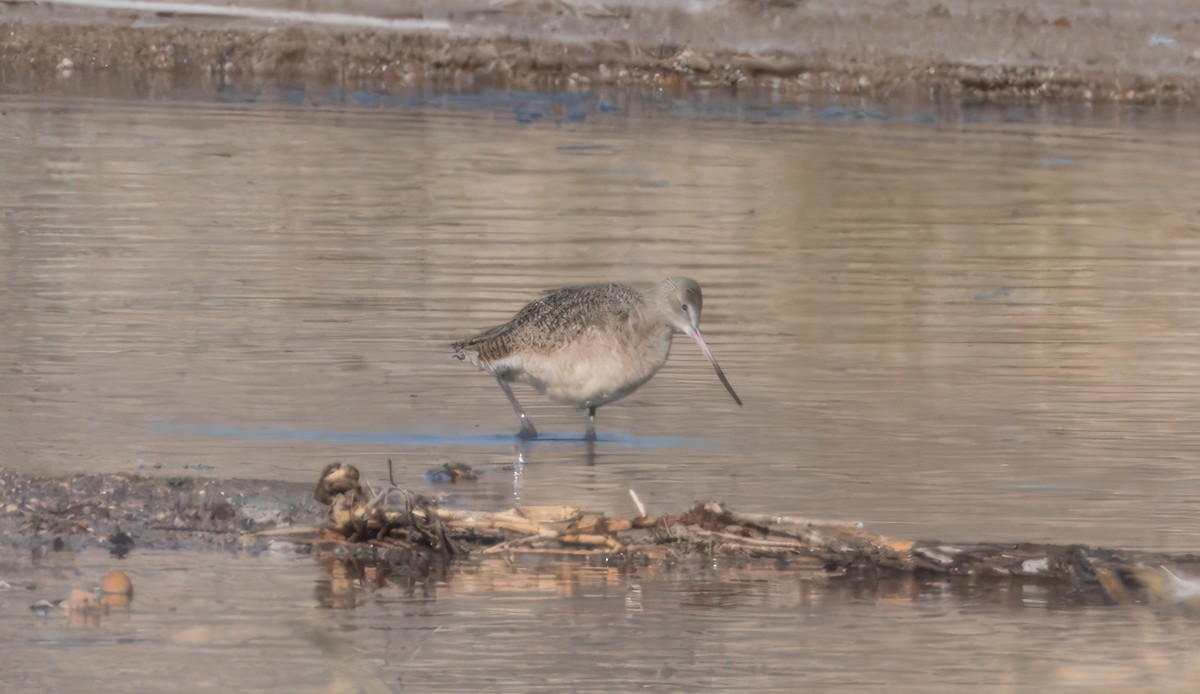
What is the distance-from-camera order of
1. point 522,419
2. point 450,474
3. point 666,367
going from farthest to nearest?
point 666,367 < point 522,419 < point 450,474

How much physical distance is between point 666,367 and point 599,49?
9.87m

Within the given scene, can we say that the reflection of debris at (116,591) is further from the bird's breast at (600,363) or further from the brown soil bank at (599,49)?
the brown soil bank at (599,49)

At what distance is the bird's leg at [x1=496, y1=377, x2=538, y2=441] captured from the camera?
8.22 metres

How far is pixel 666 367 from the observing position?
377 inches

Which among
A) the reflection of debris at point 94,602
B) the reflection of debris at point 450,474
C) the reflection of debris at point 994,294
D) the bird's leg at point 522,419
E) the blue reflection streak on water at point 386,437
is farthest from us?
the reflection of debris at point 994,294

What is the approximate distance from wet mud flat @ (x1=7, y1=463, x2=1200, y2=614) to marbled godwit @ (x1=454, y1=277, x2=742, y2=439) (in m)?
1.46

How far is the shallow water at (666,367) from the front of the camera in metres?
5.78

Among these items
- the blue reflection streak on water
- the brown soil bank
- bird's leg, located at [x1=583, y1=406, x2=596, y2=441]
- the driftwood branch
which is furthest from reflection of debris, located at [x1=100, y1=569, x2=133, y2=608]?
the brown soil bank

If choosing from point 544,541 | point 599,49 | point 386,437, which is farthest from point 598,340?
point 599,49

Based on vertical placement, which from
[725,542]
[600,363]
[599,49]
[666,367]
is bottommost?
[666,367]

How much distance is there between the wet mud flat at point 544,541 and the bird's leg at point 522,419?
1.69 meters

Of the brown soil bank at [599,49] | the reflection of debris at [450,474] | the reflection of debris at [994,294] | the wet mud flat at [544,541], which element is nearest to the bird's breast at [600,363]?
the reflection of debris at [450,474]

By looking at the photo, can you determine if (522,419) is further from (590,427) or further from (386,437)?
(386,437)

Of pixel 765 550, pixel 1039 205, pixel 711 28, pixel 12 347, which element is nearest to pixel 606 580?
pixel 765 550
